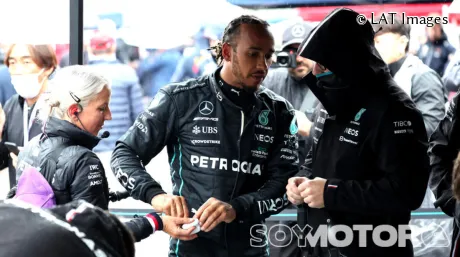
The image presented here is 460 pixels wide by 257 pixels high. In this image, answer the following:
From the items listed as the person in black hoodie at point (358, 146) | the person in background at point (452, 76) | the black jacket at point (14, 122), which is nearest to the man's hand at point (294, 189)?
the person in black hoodie at point (358, 146)

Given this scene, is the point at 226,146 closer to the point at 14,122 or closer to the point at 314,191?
the point at 314,191

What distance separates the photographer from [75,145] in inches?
83.9

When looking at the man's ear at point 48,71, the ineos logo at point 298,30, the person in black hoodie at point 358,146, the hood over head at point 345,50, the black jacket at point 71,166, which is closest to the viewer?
→ the black jacket at point 71,166

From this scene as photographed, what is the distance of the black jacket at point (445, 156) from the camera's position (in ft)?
8.13

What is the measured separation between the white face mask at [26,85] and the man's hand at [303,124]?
177 cm

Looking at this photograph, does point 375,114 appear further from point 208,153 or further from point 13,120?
point 13,120

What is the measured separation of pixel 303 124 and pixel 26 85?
1.87m

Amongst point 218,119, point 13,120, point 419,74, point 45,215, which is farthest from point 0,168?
point 45,215

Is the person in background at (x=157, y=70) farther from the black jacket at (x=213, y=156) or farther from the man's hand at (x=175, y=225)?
the man's hand at (x=175, y=225)

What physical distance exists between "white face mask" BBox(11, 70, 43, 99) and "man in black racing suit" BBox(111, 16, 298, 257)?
2.28 metres

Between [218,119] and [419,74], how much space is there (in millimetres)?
2174

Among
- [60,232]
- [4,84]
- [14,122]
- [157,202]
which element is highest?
[60,232]

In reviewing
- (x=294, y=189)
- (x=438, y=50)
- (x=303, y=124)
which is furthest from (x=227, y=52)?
(x=438, y=50)

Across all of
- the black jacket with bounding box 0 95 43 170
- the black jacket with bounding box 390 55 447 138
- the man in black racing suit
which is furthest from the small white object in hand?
the black jacket with bounding box 0 95 43 170
